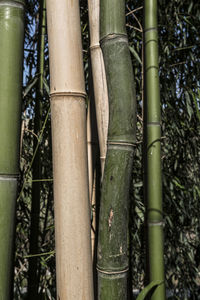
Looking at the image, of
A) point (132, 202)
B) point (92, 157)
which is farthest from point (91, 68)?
point (132, 202)

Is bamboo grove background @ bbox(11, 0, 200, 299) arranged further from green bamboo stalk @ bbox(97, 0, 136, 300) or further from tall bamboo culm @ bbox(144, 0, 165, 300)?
green bamboo stalk @ bbox(97, 0, 136, 300)

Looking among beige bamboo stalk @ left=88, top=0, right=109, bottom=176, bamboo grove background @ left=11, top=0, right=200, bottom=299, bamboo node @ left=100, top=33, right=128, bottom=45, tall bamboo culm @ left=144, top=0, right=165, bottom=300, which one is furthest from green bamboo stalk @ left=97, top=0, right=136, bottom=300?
bamboo grove background @ left=11, top=0, right=200, bottom=299

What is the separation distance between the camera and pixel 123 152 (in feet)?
2.22

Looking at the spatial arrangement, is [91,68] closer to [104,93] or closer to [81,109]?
[104,93]

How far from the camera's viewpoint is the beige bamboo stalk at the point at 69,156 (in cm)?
62

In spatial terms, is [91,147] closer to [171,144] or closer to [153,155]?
[153,155]

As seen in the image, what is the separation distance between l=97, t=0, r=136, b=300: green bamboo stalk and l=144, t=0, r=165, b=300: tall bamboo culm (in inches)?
10.7

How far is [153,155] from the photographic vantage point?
955 millimetres

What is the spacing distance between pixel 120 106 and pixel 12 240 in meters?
0.30

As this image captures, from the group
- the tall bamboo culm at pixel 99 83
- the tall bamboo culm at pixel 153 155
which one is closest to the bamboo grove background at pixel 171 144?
the tall bamboo culm at pixel 153 155

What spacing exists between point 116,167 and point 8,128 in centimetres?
20

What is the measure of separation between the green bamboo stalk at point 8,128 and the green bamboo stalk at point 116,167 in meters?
0.16

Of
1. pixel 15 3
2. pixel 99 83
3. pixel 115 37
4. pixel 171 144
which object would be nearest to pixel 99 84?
pixel 99 83

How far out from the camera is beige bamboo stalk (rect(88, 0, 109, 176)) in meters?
0.80
